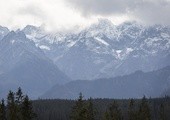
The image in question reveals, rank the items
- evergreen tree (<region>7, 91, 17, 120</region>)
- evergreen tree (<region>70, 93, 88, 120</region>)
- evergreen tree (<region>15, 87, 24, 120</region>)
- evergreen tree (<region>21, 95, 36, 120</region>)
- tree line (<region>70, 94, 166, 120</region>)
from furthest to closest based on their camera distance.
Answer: evergreen tree (<region>15, 87, 24, 120</region>), evergreen tree (<region>7, 91, 17, 120</region>), evergreen tree (<region>21, 95, 36, 120</region>), tree line (<region>70, 94, 166, 120</region>), evergreen tree (<region>70, 93, 88, 120</region>)

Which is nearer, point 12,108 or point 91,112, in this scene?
point 12,108

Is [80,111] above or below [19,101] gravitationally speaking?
below

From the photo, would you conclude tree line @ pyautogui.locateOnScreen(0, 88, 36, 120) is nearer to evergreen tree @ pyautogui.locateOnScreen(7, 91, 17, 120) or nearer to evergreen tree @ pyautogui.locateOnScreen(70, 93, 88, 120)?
evergreen tree @ pyautogui.locateOnScreen(7, 91, 17, 120)

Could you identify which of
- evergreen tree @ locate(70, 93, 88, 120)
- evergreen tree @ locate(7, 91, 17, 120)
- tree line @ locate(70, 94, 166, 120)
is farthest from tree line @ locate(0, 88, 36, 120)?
evergreen tree @ locate(70, 93, 88, 120)

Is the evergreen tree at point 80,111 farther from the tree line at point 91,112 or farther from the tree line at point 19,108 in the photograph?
the tree line at point 19,108

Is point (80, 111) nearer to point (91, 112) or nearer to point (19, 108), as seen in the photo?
point (19, 108)

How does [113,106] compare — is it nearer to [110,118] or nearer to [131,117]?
[110,118]

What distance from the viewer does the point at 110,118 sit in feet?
300

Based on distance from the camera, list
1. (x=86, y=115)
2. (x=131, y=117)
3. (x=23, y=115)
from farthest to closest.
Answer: (x=131, y=117), (x=23, y=115), (x=86, y=115)

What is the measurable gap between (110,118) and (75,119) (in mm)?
15161

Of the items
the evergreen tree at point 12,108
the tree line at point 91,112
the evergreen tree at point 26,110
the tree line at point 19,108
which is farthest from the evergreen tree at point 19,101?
the tree line at point 91,112

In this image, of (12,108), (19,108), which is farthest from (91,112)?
(12,108)

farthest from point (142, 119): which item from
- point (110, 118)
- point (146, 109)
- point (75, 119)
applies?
point (75, 119)

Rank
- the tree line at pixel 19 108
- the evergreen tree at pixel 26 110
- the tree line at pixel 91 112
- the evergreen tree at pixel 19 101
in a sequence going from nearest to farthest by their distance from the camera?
1. the tree line at pixel 91 112
2. the evergreen tree at pixel 26 110
3. the tree line at pixel 19 108
4. the evergreen tree at pixel 19 101
